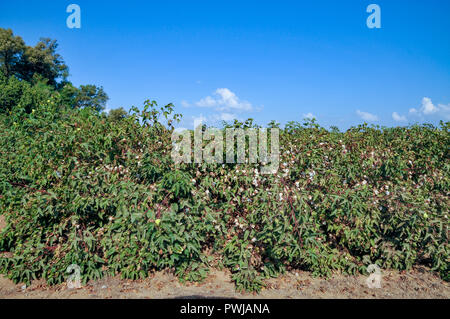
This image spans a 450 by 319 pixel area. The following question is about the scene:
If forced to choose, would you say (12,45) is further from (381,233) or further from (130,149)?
(381,233)

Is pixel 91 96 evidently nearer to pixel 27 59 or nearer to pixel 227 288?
pixel 27 59

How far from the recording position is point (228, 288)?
338 cm

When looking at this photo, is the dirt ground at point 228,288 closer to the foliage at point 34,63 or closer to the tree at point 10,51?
the foliage at point 34,63

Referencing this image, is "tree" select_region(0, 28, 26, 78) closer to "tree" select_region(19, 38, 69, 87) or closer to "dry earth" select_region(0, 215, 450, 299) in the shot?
"tree" select_region(19, 38, 69, 87)

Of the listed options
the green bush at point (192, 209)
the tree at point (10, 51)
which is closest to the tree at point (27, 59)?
the tree at point (10, 51)

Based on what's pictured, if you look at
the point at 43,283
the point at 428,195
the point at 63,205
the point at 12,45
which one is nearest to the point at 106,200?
the point at 63,205

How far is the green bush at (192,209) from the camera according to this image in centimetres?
343

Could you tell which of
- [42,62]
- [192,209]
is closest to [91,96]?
[42,62]

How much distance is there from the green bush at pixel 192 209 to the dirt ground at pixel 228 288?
0.35 feet

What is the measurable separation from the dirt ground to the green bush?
107 mm

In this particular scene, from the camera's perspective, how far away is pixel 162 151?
3.81 meters

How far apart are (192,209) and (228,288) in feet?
3.17
